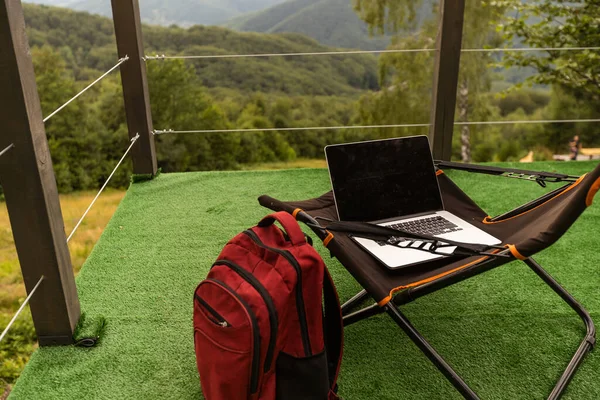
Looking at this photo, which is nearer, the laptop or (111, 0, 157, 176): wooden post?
the laptop

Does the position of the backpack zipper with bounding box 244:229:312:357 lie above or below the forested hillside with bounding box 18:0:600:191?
above

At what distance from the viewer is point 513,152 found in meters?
14.9

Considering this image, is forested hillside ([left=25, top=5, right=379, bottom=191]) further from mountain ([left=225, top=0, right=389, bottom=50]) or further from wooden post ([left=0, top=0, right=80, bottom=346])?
wooden post ([left=0, top=0, right=80, bottom=346])

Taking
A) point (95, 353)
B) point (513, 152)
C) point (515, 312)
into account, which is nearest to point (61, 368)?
point (95, 353)

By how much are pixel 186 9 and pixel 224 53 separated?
479 centimetres

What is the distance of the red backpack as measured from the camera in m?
1.21

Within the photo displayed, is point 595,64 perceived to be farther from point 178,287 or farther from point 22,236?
point 22,236

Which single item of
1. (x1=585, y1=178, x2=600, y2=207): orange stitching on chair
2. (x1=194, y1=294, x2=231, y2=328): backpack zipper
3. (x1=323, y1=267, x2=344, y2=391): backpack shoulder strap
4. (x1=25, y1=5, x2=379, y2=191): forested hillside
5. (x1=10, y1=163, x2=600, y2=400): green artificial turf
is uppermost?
(x1=585, y1=178, x2=600, y2=207): orange stitching on chair

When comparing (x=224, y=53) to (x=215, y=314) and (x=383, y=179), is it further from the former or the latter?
(x=215, y=314)

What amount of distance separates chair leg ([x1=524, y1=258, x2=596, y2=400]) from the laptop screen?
391mm

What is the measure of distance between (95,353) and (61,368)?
0.33 feet

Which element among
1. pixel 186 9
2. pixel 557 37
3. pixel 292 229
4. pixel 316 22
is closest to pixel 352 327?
pixel 292 229

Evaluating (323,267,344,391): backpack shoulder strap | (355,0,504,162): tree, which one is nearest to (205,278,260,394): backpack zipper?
(323,267,344,391): backpack shoulder strap

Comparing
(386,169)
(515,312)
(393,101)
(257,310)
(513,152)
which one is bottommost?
(513,152)
